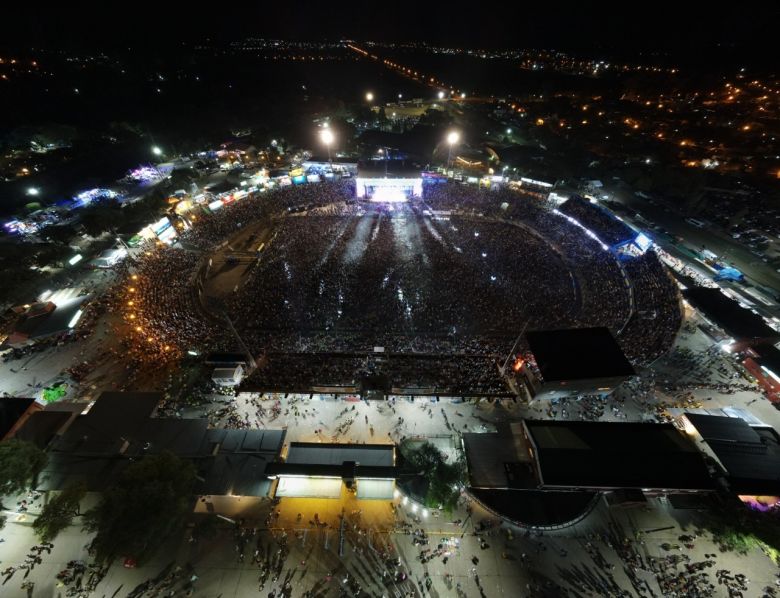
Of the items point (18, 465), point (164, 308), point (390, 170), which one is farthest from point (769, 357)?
point (164, 308)

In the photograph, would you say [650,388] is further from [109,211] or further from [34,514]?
[109,211]

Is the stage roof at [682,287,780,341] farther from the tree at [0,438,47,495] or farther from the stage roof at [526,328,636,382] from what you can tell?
the tree at [0,438,47,495]

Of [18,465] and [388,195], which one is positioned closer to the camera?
[18,465]

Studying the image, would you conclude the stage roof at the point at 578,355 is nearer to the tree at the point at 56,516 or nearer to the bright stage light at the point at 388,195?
the tree at the point at 56,516

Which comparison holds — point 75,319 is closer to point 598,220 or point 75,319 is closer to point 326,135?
point 326,135

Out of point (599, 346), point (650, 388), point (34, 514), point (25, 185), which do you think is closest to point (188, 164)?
point (25, 185)

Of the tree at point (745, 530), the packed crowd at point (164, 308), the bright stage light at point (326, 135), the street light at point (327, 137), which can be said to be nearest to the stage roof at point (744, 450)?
the tree at point (745, 530)
